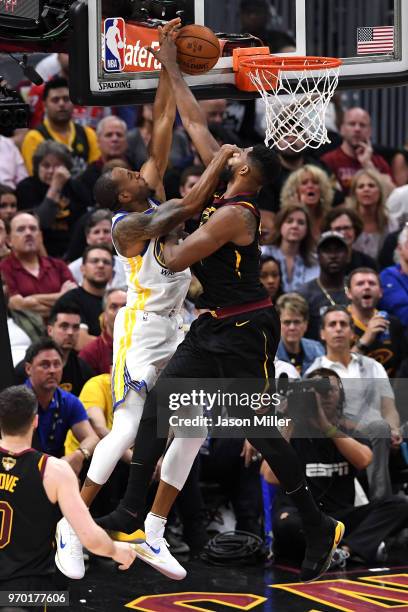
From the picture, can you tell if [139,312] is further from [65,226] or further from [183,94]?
[65,226]

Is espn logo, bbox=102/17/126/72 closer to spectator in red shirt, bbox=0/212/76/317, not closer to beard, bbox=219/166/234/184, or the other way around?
beard, bbox=219/166/234/184

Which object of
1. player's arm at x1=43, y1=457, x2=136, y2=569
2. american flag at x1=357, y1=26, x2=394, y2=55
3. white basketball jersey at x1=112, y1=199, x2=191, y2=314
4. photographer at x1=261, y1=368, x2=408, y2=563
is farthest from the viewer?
photographer at x1=261, y1=368, x2=408, y2=563

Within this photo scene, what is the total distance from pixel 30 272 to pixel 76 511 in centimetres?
498

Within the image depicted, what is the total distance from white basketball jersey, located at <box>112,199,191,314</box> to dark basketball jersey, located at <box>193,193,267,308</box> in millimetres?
225

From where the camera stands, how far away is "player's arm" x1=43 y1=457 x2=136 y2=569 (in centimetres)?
627

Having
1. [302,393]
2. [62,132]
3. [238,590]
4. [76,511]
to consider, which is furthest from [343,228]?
[76,511]

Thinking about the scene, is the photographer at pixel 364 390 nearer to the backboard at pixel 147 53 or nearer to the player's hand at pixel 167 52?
the backboard at pixel 147 53

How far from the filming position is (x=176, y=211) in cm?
723

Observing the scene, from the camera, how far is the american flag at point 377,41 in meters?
8.36

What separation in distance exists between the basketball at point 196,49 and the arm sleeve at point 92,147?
16.3 feet

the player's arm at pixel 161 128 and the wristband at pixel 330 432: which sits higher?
the player's arm at pixel 161 128

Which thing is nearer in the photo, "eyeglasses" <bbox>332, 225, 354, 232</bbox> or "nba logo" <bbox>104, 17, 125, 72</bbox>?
"nba logo" <bbox>104, 17, 125, 72</bbox>

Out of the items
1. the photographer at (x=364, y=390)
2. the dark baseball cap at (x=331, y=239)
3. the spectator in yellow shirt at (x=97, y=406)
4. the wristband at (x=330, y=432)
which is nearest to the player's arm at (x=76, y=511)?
the spectator in yellow shirt at (x=97, y=406)

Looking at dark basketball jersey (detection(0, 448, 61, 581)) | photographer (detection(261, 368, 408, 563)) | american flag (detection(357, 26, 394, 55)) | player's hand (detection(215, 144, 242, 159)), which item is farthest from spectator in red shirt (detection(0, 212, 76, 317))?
dark basketball jersey (detection(0, 448, 61, 581))
